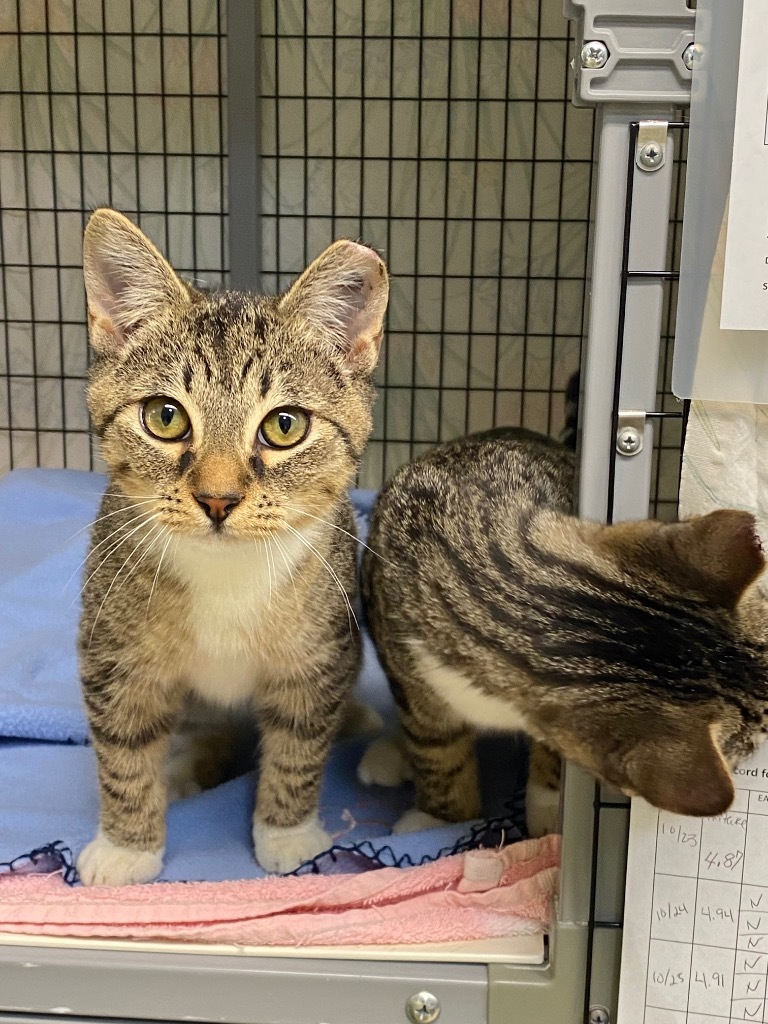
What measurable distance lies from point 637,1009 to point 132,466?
73 cm

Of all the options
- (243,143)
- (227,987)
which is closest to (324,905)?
(227,987)

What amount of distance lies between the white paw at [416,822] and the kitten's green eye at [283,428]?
1.68 feet

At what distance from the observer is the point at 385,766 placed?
134cm

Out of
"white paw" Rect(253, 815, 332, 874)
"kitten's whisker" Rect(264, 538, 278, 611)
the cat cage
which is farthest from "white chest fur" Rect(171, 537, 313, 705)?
the cat cage

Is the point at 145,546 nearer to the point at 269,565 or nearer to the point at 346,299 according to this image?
the point at 269,565

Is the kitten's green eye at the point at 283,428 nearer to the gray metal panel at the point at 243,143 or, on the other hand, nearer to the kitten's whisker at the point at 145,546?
the kitten's whisker at the point at 145,546

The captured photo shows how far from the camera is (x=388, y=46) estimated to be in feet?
7.84

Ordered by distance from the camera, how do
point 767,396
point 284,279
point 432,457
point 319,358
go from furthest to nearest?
point 284,279 < point 432,457 < point 319,358 < point 767,396

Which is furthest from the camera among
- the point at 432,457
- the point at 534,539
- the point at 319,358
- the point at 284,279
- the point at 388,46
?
the point at 284,279

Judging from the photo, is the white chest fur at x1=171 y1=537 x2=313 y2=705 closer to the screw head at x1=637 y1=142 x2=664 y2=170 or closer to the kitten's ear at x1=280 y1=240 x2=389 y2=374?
the kitten's ear at x1=280 y1=240 x2=389 y2=374

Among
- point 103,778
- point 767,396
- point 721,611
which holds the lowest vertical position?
point 103,778

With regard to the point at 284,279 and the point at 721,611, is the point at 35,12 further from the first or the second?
the point at 721,611

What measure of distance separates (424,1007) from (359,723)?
0.55m

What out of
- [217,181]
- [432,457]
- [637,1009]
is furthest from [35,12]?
[637,1009]
